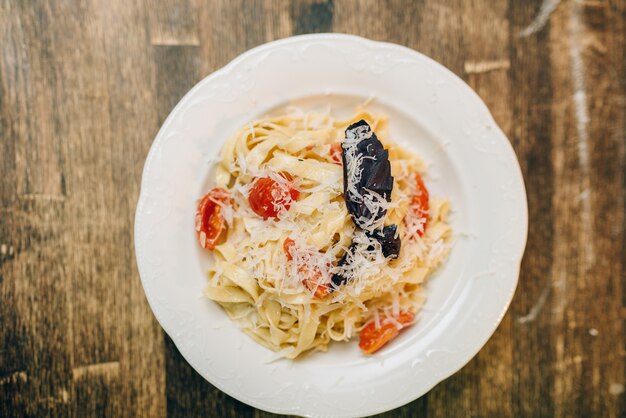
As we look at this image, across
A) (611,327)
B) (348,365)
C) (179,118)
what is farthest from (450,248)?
(179,118)

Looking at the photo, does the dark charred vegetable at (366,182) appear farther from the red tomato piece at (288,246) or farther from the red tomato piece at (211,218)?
the red tomato piece at (211,218)

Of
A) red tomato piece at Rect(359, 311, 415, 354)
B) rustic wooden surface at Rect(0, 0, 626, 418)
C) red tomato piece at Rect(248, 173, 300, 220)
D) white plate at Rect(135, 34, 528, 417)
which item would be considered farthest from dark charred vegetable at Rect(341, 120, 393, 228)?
rustic wooden surface at Rect(0, 0, 626, 418)

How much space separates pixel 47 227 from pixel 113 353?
95 centimetres

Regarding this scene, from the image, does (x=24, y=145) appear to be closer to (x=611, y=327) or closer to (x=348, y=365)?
(x=348, y=365)

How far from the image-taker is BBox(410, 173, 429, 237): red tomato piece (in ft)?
10.5

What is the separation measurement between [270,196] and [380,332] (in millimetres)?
1095

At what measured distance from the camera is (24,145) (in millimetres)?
3373

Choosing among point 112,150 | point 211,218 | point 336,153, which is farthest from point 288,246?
point 112,150

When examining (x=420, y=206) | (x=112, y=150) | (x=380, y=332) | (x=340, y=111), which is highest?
(x=340, y=111)

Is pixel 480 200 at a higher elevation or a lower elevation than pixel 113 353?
higher

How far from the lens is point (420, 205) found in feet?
10.6

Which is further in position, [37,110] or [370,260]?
[37,110]

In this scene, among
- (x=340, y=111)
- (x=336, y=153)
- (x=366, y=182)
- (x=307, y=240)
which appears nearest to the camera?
(x=366, y=182)

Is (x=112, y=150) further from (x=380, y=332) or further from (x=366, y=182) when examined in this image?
(x=380, y=332)
